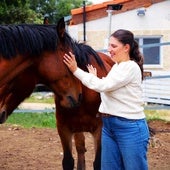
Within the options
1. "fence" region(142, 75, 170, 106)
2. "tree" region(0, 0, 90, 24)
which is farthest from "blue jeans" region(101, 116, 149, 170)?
"fence" region(142, 75, 170, 106)

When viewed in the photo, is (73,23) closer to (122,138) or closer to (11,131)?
(11,131)

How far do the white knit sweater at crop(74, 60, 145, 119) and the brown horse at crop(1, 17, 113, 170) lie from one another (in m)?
0.27

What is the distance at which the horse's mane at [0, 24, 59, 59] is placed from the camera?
3316 millimetres

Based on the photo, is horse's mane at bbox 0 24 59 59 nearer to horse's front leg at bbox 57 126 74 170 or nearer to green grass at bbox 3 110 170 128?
horse's front leg at bbox 57 126 74 170

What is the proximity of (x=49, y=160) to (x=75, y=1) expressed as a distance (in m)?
28.3

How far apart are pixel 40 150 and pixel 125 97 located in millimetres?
3499

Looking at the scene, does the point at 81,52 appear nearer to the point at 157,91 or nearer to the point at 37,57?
the point at 37,57

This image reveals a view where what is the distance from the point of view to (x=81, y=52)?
4.16 metres

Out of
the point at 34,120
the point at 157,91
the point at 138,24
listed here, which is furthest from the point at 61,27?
the point at 138,24

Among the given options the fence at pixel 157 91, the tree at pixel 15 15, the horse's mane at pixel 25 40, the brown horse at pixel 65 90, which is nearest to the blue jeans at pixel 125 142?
the brown horse at pixel 65 90

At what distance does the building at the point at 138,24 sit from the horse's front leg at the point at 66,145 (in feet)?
27.1

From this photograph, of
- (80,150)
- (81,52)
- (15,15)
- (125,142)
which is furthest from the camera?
(15,15)

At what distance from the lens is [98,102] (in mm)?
4445

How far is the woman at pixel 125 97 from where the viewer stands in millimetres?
3123
